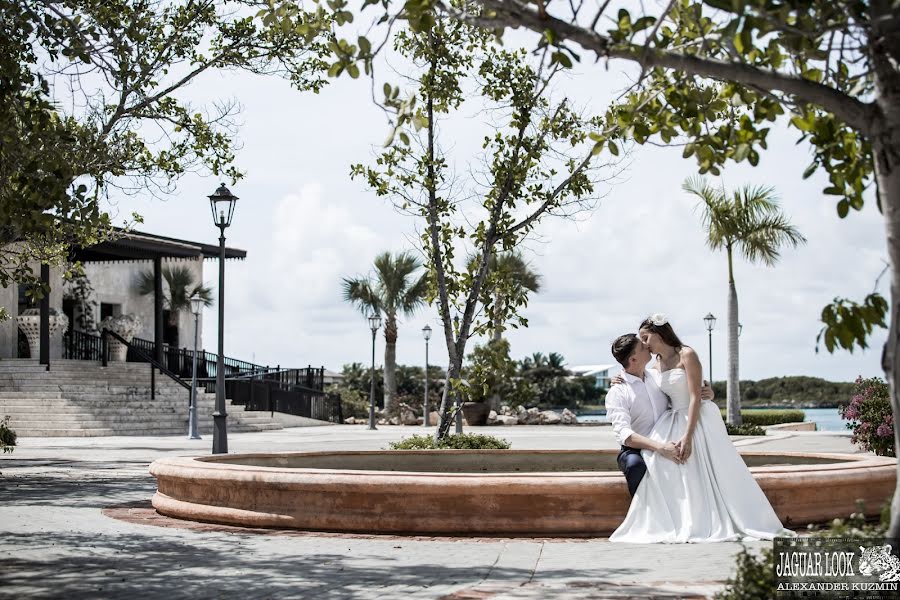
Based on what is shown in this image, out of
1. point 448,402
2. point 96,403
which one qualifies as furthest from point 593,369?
point 448,402

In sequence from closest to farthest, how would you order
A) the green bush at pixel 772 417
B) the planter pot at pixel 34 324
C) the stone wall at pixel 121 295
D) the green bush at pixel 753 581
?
1. the green bush at pixel 753 581
2. the planter pot at pixel 34 324
3. the stone wall at pixel 121 295
4. the green bush at pixel 772 417

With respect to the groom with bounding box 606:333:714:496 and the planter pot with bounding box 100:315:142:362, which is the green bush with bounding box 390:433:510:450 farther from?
the planter pot with bounding box 100:315:142:362

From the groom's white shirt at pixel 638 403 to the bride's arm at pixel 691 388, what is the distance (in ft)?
1.07

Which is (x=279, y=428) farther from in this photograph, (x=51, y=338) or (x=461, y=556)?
(x=461, y=556)

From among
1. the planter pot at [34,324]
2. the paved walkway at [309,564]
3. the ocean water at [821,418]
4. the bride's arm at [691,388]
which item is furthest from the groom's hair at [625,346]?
the ocean water at [821,418]

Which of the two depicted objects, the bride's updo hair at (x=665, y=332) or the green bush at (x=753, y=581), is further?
the bride's updo hair at (x=665, y=332)

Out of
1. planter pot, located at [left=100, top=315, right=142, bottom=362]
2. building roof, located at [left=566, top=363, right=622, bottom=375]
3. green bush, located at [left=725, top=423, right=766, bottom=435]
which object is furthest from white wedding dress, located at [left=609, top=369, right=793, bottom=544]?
building roof, located at [left=566, top=363, right=622, bottom=375]

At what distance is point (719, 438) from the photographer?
802cm

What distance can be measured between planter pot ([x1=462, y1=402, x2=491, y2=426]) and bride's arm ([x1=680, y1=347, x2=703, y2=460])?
31716 millimetres

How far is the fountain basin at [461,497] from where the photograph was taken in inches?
314

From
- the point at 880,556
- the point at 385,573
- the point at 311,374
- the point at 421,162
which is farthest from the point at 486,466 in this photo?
the point at 311,374

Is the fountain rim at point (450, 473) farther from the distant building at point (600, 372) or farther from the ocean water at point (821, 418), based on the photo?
the distant building at point (600, 372)

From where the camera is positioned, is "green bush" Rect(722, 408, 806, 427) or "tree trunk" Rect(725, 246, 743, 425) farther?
"green bush" Rect(722, 408, 806, 427)

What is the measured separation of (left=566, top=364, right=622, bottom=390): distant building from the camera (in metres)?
68.3
